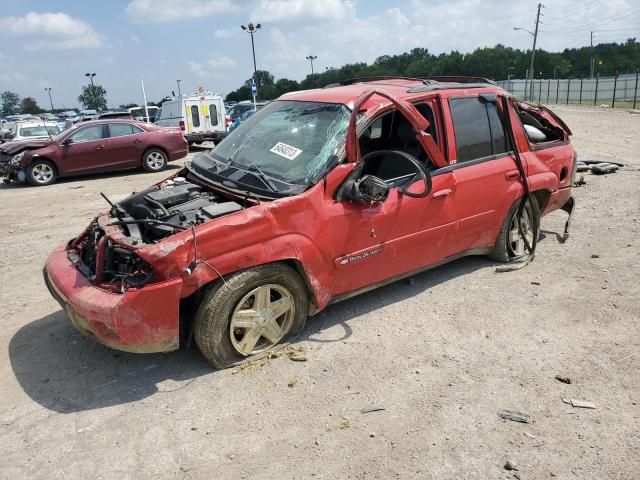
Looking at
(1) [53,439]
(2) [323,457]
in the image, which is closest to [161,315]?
(1) [53,439]

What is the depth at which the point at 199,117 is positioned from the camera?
746 inches

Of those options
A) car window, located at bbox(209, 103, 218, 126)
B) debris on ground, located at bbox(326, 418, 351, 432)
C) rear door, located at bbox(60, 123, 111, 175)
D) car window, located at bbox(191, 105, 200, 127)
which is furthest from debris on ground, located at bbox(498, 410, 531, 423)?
car window, located at bbox(209, 103, 218, 126)

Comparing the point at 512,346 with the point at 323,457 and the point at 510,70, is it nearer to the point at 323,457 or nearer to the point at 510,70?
the point at 323,457

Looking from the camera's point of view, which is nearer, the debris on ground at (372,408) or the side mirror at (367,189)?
the debris on ground at (372,408)

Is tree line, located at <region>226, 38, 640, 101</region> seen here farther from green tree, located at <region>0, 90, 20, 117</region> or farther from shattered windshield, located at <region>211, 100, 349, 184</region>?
shattered windshield, located at <region>211, 100, 349, 184</region>

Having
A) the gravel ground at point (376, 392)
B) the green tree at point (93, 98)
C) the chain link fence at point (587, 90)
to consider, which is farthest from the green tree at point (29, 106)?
the gravel ground at point (376, 392)

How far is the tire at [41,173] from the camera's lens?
1275 cm

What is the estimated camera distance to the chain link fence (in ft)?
118

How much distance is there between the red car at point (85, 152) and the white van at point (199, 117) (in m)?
4.59

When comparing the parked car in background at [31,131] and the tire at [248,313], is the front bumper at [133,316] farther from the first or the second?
the parked car in background at [31,131]

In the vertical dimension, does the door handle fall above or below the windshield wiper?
below

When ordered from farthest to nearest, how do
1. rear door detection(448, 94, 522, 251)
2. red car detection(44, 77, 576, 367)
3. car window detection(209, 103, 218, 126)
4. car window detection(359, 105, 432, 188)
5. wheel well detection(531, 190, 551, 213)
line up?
car window detection(209, 103, 218, 126), wheel well detection(531, 190, 551, 213), rear door detection(448, 94, 522, 251), car window detection(359, 105, 432, 188), red car detection(44, 77, 576, 367)

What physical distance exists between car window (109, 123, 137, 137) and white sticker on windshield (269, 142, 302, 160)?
34.6 ft

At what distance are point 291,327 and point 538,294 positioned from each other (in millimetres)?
2340
